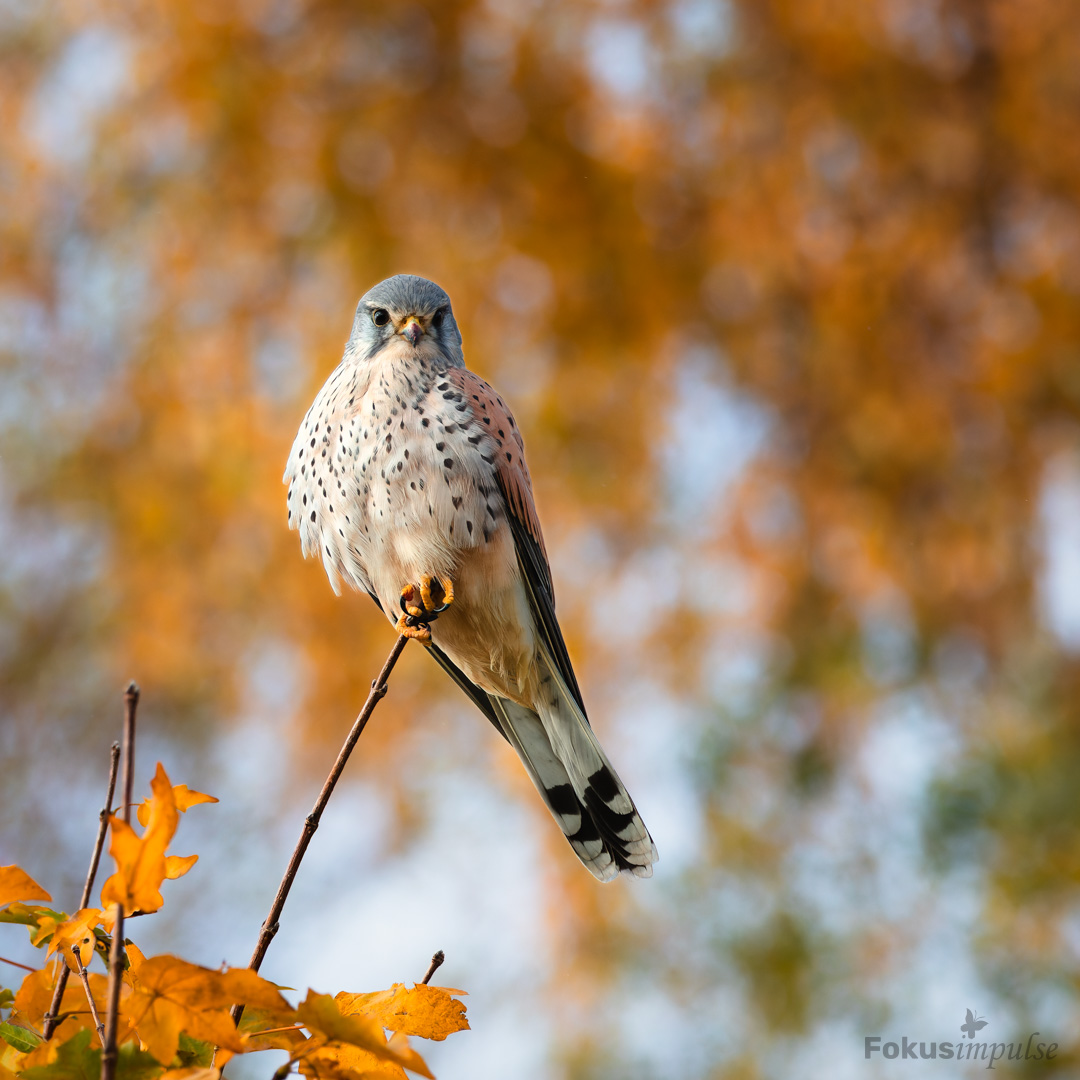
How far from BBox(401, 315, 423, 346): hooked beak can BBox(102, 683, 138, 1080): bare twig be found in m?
0.89

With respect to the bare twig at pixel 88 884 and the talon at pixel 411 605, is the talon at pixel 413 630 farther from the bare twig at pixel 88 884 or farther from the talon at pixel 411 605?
the bare twig at pixel 88 884

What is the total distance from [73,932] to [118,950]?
12 centimetres

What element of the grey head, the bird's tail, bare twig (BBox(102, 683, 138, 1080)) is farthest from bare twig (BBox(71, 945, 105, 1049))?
the grey head

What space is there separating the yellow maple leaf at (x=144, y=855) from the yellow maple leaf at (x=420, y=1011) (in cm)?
21

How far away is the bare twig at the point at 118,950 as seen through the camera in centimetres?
61

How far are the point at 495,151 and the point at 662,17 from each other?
1.05 metres

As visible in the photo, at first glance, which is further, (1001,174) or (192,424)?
A: (1001,174)

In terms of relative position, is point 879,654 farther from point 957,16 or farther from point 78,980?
point 78,980

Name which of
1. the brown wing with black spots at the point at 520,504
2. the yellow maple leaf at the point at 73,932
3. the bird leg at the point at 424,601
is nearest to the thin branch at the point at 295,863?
the yellow maple leaf at the point at 73,932

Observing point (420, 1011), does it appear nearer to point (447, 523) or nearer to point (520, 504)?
point (447, 523)

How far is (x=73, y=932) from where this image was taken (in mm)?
731

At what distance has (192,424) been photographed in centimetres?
445

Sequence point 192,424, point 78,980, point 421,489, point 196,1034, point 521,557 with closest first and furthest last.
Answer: point 196,1034 → point 78,980 → point 421,489 → point 521,557 → point 192,424

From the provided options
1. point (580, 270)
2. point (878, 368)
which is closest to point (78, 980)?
point (580, 270)
